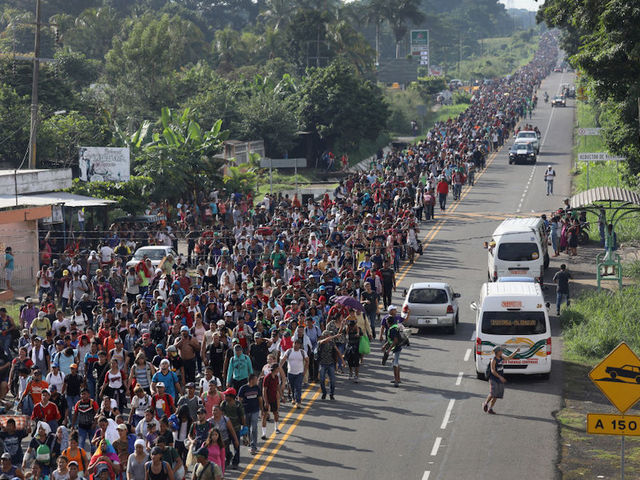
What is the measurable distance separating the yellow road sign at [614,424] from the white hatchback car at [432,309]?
12972 mm

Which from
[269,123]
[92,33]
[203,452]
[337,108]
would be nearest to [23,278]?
[203,452]

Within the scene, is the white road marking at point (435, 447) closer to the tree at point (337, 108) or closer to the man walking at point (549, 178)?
the man walking at point (549, 178)

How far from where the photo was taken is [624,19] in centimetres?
2972

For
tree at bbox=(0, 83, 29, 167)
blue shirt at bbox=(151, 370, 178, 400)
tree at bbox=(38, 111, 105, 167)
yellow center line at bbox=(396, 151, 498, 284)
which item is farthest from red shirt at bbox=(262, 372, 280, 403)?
tree at bbox=(0, 83, 29, 167)

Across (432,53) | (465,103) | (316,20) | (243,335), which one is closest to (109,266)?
(243,335)

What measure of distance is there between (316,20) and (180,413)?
74.5 meters

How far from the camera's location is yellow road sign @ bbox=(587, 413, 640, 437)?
14703 millimetres

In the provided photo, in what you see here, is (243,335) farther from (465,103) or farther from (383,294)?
A: (465,103)

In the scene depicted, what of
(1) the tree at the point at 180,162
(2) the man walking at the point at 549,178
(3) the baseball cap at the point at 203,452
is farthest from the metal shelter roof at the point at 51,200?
(3) the baseball cap at the point at 203,452

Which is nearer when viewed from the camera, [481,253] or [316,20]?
[481,253]

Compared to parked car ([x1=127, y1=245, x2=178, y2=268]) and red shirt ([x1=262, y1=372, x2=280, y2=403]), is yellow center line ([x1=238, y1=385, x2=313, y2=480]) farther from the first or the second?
parked car ([x1=127, y1=245, x2=178, y2=268])

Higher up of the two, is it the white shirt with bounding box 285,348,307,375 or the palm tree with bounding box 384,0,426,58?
the palm tree with bounding box 384,0,426,58

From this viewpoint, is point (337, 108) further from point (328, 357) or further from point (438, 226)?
point (328, 357)

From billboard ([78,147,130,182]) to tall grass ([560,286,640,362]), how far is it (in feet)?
69.6
